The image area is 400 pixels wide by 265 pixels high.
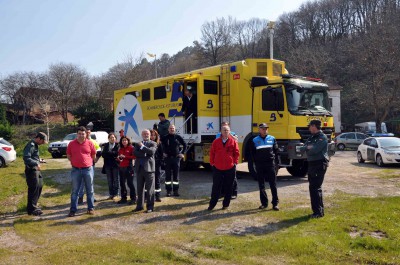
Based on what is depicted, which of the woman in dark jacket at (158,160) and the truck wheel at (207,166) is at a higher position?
the woman in dark jacket at (158,160)

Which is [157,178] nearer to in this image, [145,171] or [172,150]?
[172,150]

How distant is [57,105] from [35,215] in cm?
4541

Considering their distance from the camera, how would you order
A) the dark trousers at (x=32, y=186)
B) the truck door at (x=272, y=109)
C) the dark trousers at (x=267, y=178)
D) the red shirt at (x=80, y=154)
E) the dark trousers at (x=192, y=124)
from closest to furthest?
the red shirt at (x=80, y=154) < the dark trousers at (x=267, y=178) < the dark trousers at (x=32, y=186) < the truck door at (x=272, y=109) < the dark trousers at (x=192, y=124)

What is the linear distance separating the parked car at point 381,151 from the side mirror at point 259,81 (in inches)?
305

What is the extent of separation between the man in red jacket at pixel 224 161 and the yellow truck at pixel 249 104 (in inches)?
71.3

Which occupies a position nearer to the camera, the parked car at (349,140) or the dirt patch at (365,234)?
the dirt patch at (365,234)

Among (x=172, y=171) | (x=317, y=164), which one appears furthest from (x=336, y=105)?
(x=317, y=164)

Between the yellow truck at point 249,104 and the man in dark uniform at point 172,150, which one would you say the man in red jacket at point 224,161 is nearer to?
the man in dark uniform at point 172,150

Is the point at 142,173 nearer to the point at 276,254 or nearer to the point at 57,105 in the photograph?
the point at 276,254

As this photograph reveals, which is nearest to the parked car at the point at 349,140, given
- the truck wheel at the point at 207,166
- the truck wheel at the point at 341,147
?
the truck wheel at the point at 341,147

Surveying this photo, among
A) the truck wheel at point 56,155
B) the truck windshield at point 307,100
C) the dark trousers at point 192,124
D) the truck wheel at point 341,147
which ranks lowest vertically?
the truck wheel at point 341,147

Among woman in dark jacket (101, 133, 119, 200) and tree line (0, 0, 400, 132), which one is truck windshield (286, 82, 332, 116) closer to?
woman in dark jacket (101, 133, 119, 200)

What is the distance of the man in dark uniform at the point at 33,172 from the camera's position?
824 centimetres

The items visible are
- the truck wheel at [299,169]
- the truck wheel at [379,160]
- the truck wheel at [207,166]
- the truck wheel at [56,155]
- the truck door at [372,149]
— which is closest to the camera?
the truck wheel at [299,169]
